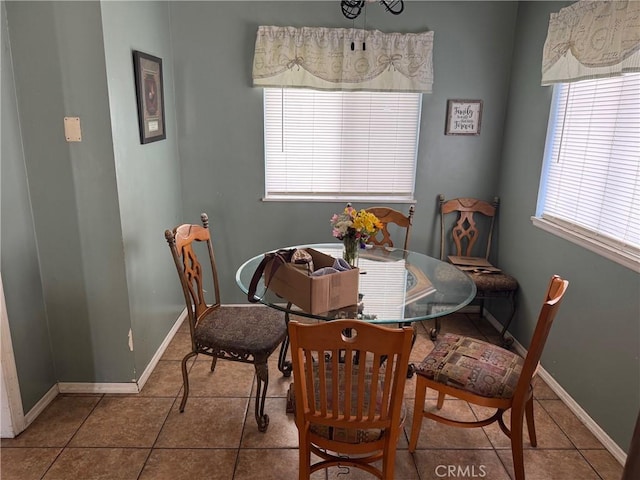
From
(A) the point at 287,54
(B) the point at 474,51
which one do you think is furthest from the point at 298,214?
(B) the point at 474,51

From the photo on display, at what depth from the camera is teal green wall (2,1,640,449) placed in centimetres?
219

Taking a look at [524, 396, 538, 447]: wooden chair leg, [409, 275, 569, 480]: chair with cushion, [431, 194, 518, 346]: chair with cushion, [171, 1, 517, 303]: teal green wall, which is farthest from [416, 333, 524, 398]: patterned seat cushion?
[171, 1, 517, 303]: teal green wall

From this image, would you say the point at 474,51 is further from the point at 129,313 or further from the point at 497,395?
the point at 129,313

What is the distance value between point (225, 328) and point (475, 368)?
4.08ft

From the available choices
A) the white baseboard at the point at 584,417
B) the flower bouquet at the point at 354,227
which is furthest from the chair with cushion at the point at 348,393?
the white baseboard at the point at 584,417

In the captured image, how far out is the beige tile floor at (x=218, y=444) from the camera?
6.72 feet

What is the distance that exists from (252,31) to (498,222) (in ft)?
7.71

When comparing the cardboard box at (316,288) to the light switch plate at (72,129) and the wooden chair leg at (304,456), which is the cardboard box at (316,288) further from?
the light switch plate at (72,129)

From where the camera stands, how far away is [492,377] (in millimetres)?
1969

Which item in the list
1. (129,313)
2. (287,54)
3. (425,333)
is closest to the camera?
(129,313)

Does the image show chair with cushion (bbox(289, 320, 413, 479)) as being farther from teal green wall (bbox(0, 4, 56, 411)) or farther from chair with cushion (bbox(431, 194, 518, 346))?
chair with cushion (bbox(431, 194, 518, 346))

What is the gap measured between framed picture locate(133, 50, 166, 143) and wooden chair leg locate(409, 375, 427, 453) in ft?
6.69

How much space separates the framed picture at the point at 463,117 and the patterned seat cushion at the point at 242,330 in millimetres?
2021

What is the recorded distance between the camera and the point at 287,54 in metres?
3.21
